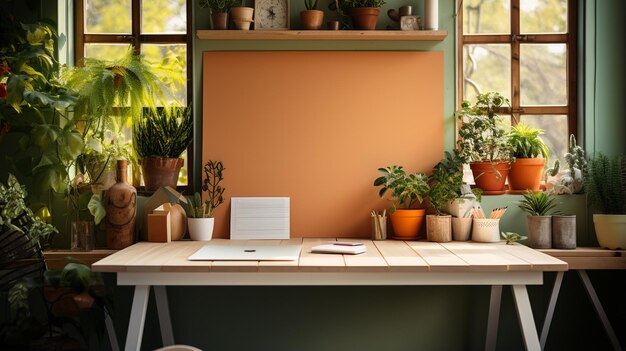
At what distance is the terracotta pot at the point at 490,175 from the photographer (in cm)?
414

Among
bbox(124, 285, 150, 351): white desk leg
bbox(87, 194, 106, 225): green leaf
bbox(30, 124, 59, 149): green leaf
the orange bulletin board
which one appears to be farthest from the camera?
the orange bulletin board

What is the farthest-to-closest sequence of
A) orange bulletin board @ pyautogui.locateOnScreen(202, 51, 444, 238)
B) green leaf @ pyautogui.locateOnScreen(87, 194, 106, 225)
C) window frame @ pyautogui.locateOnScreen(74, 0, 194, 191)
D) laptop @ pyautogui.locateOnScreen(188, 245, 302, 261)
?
window frame @ pyautogui.locateOnScreen(74, 0, 194, 191), orange bulletin board @ pyautogui.locateOnScreen(202, 51, 444, 238), green leaf @ pyautogui.locateOnScreen(87, 194, 106, 225), laptop @ pyautogui.locateOnScreen(188, 245, 302, 261)

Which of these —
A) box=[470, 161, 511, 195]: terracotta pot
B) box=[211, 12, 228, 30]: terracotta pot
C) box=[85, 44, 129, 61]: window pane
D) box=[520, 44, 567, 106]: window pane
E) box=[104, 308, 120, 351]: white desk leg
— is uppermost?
box=[211, 12, 228, 30]: terracotta pot

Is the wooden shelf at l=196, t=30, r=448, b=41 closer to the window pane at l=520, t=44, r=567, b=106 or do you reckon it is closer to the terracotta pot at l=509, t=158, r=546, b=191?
the window pane at l=520, t=44, r=567, b=106

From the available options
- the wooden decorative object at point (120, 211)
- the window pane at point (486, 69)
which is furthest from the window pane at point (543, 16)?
the wooden decorative object at point (120, 211)

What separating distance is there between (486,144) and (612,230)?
854 millimetres

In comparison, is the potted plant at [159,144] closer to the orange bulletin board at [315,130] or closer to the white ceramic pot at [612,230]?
the orange bulletin board at [315,130]

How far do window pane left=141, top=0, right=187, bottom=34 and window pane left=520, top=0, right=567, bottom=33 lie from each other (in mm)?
2132

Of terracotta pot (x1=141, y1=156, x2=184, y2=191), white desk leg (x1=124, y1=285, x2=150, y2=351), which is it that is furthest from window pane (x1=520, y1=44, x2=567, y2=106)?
white desk leg (x1=124, y1=285, x2=150, y2=351)

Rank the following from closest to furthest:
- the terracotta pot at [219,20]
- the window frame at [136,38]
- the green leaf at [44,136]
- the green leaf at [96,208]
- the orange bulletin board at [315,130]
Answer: the green leaf at [44,136] < the green leaf at [96,208] < the terracotta pot at [219,20] < the orange bulletin board at [315,130] < the window frame at [136,38]

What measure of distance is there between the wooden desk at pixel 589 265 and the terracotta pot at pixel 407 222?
727 millimetres

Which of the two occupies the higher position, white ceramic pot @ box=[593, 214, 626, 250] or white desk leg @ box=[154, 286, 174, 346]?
white ceramic pot @ box=[593, 214, 626, 250]

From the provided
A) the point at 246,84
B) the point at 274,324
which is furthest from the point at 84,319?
the point at 246,84

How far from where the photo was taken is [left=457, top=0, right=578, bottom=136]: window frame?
429 centimetres
